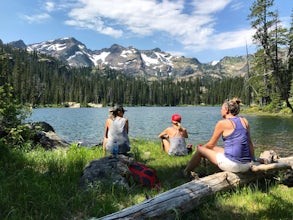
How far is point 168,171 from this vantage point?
8625 mm

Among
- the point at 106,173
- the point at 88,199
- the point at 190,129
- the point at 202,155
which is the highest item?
the point at 202,155

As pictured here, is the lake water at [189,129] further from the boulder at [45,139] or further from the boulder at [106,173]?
the boulder at [106,173]

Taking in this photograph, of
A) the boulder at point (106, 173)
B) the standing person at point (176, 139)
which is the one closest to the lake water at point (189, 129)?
the standing person at point (176, 139)

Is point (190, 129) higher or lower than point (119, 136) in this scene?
lower

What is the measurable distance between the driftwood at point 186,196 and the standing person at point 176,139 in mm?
4653

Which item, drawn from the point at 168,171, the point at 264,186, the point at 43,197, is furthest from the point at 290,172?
the point at 43,197

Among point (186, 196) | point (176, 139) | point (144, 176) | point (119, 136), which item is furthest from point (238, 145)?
point (176, 139)

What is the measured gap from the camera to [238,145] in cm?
654

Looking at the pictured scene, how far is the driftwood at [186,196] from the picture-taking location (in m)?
4.36

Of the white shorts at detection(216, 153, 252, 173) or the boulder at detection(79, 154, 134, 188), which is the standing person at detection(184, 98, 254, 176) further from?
the boulder at detection(79, 154, 134, 188)

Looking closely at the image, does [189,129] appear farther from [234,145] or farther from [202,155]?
[234,145]

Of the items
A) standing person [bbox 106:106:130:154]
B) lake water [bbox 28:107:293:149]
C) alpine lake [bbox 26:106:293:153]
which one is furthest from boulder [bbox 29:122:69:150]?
standing person [bbox 106:106:130:154]

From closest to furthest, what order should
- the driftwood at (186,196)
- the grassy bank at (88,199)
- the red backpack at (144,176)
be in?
1. the driftwood at (186,196)
2. the grassy bank at (88,199)
3. the red backpack at (144,176)

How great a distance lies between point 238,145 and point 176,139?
4993mm
